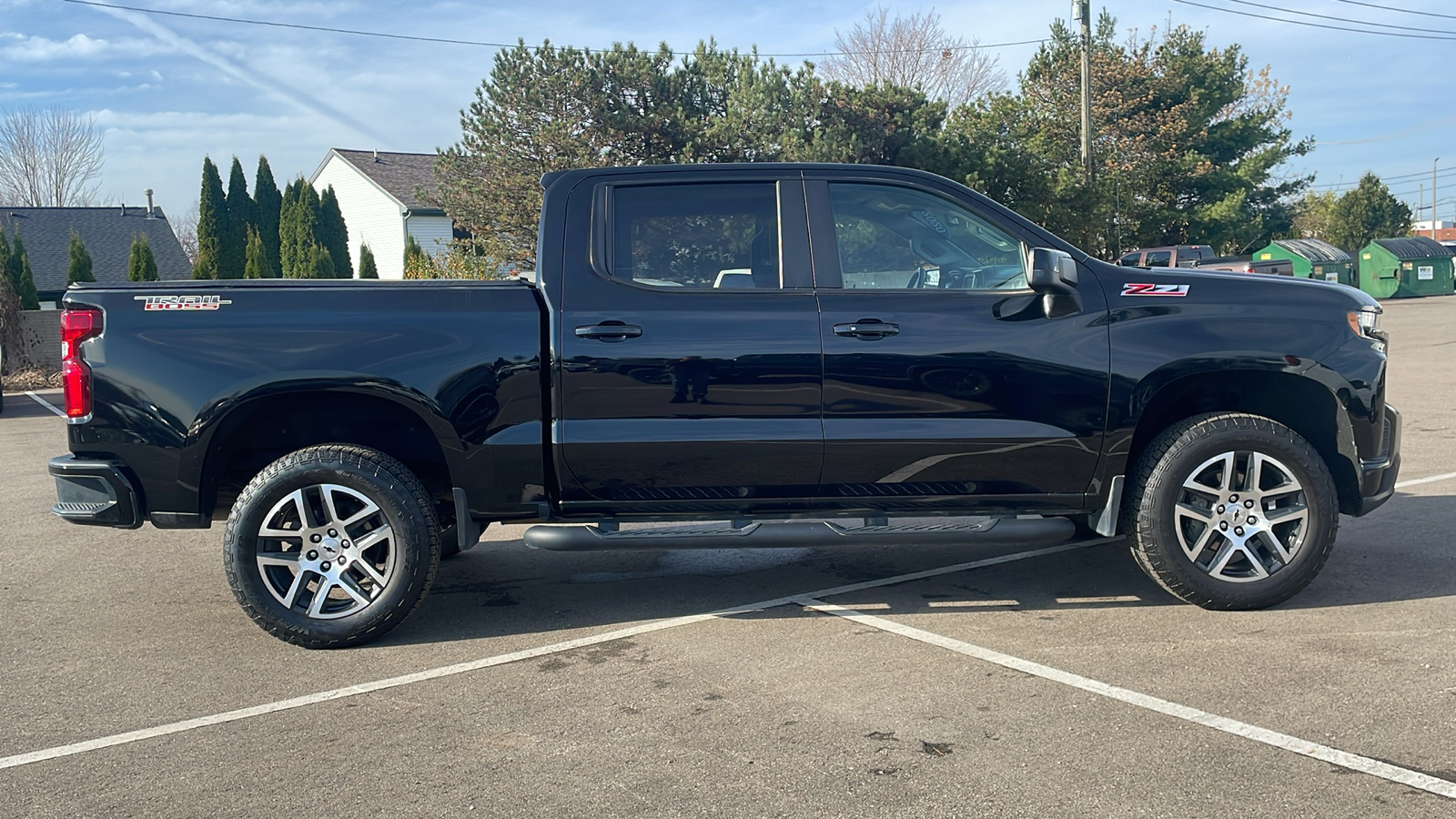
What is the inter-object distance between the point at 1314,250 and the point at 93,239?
43.2m

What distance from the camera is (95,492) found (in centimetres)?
487

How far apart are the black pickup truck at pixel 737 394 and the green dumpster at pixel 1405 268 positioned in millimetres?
42348

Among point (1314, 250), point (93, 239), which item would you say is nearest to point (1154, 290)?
point (1314, 250)

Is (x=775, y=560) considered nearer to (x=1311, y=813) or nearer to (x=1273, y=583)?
(x=1273, y=583)

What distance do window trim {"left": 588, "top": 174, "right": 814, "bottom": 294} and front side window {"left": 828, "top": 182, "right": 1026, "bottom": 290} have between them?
0.17m

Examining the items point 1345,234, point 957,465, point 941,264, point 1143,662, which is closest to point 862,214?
point 941,264

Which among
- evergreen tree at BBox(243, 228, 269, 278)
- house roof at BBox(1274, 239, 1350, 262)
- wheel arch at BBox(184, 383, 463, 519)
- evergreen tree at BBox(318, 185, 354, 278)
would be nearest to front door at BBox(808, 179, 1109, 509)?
wheel arch at BBox(184, 383, 463, 519)

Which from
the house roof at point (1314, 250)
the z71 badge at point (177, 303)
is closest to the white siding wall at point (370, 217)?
the house roof at point (1314, 250)

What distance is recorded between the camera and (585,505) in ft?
16.5

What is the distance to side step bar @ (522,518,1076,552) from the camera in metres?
4.87

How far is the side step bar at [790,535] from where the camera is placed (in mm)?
4871

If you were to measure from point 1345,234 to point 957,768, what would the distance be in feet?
184

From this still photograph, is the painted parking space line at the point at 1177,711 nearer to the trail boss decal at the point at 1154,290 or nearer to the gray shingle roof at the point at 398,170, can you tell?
the trail boss decal at the point at 1154,290

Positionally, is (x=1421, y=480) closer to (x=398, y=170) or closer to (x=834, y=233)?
(x=834, y=233)
